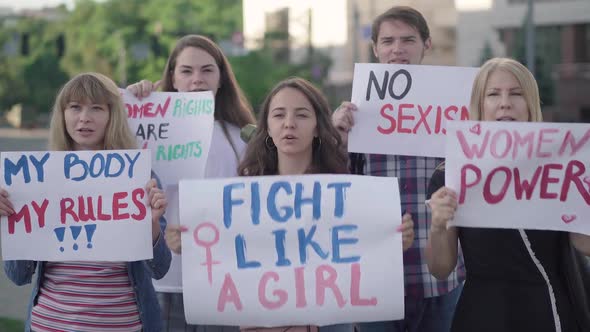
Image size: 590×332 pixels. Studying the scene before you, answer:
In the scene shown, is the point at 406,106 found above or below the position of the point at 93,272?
above

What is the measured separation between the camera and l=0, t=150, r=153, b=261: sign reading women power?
3.43 meters

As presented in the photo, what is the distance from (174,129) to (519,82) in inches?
73.0

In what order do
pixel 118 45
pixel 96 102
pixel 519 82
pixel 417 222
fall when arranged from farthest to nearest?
1. pixel 118 45
2. pixel 417 222
3. pixel 96 102
4. pixel 519 82

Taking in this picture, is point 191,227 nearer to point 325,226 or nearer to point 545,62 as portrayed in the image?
point 325,226

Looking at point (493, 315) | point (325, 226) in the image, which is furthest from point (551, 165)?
point (325, 226)

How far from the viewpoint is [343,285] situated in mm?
3215

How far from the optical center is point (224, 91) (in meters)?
4.59

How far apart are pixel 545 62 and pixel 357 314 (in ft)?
128

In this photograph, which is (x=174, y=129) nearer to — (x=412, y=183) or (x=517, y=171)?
(x=412, y=183)

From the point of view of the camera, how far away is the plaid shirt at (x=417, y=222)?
3.82 meters

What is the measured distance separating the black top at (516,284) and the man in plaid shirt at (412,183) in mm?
639

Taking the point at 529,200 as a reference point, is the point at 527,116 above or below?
above

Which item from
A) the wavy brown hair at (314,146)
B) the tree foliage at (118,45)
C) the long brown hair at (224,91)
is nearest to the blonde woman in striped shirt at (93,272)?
the wavy brown hair at (314,146)

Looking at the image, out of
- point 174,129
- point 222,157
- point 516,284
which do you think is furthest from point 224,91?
point 516,284
